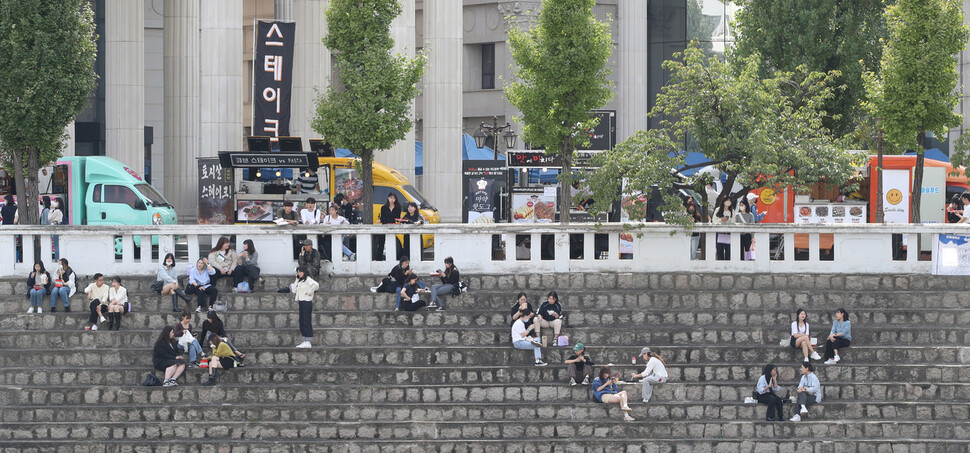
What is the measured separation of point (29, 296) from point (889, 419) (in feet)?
53.0

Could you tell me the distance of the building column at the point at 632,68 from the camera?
51812 millimetres

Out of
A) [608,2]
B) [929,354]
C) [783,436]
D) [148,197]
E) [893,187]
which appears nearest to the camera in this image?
[783,436]

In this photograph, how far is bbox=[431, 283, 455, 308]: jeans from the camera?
2720 cm

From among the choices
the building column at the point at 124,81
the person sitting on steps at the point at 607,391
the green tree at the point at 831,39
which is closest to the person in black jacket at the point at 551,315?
the person sitting on steps at the point at 607,391

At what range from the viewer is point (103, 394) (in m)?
25.4

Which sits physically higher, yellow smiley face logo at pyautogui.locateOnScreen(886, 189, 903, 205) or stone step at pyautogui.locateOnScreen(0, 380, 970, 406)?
yellow smiley face logo at pyautogui.locateOnScreen(886, 189, 903, 205)

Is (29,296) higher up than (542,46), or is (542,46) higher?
(542,46)

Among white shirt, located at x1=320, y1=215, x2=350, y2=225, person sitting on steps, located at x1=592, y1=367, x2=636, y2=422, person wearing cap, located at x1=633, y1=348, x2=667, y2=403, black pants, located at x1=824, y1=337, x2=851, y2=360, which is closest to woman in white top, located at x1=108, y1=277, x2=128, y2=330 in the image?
white shirt, located at x1=320, y1=215, x2=350, y2=225

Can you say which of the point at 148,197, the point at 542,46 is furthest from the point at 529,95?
the point at 148,197

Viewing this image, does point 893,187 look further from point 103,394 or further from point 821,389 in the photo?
point 103,394

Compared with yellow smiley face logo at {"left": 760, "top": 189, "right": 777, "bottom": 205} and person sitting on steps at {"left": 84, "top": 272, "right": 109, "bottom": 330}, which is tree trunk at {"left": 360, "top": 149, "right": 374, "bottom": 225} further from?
yellow smiley face logo at {"left": 760, "top": 189, "right": 777, "bottom": 205}

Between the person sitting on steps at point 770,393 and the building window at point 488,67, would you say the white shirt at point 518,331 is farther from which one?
the building window at point 488,67

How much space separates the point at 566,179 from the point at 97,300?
9.47m

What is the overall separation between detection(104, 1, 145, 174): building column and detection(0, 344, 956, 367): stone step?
20.9 meters
